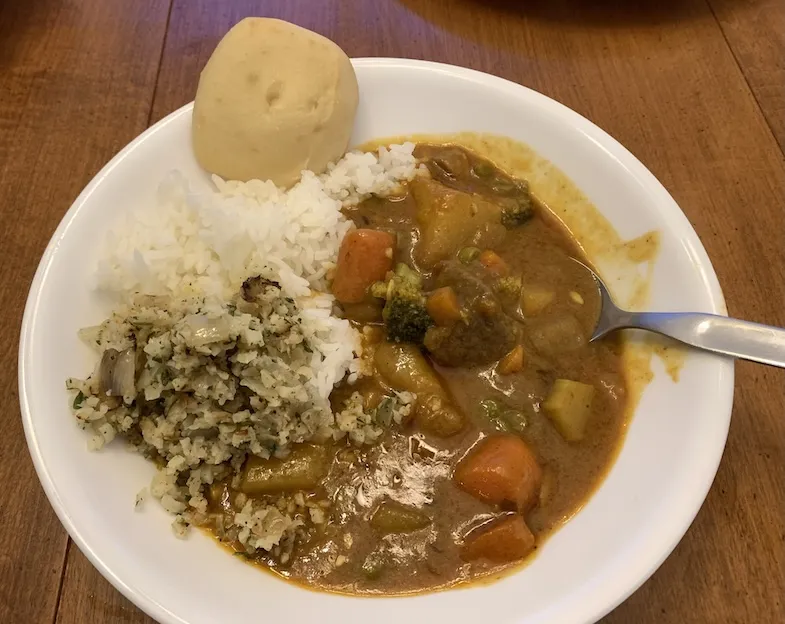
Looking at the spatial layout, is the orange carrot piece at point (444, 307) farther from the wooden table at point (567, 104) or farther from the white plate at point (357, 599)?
the wooden table at point (567, 104)

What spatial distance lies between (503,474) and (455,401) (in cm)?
32

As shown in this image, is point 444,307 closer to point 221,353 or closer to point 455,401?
point 455,401

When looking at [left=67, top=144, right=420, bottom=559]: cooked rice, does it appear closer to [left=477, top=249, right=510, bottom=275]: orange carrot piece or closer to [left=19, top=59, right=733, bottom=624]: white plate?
[left=19, top=59, right=733, bottom=624]: white plate

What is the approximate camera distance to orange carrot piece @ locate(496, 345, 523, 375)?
2221 mm

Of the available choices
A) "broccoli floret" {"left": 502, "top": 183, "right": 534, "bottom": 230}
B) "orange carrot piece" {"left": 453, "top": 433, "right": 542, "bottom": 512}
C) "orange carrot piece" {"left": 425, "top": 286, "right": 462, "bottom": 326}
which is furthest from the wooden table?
"orange carrot piece" {"left": 425, "top": 286, "right": 462, "bottom": 326}

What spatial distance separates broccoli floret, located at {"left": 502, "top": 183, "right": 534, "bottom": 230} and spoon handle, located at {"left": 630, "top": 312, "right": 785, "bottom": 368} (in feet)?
2.16

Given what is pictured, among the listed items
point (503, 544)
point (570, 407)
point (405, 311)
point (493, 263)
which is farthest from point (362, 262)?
point (503, 544)

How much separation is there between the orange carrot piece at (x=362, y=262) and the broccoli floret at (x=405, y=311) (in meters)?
0.11

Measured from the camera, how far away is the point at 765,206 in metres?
2.71

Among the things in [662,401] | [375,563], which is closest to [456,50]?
[662,401]

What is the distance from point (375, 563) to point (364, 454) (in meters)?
0.34

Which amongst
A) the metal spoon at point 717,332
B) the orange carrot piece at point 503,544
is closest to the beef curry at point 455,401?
the orange carrot piece at point 503,544

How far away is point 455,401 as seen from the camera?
2180 mm

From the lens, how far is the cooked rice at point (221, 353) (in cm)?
192
